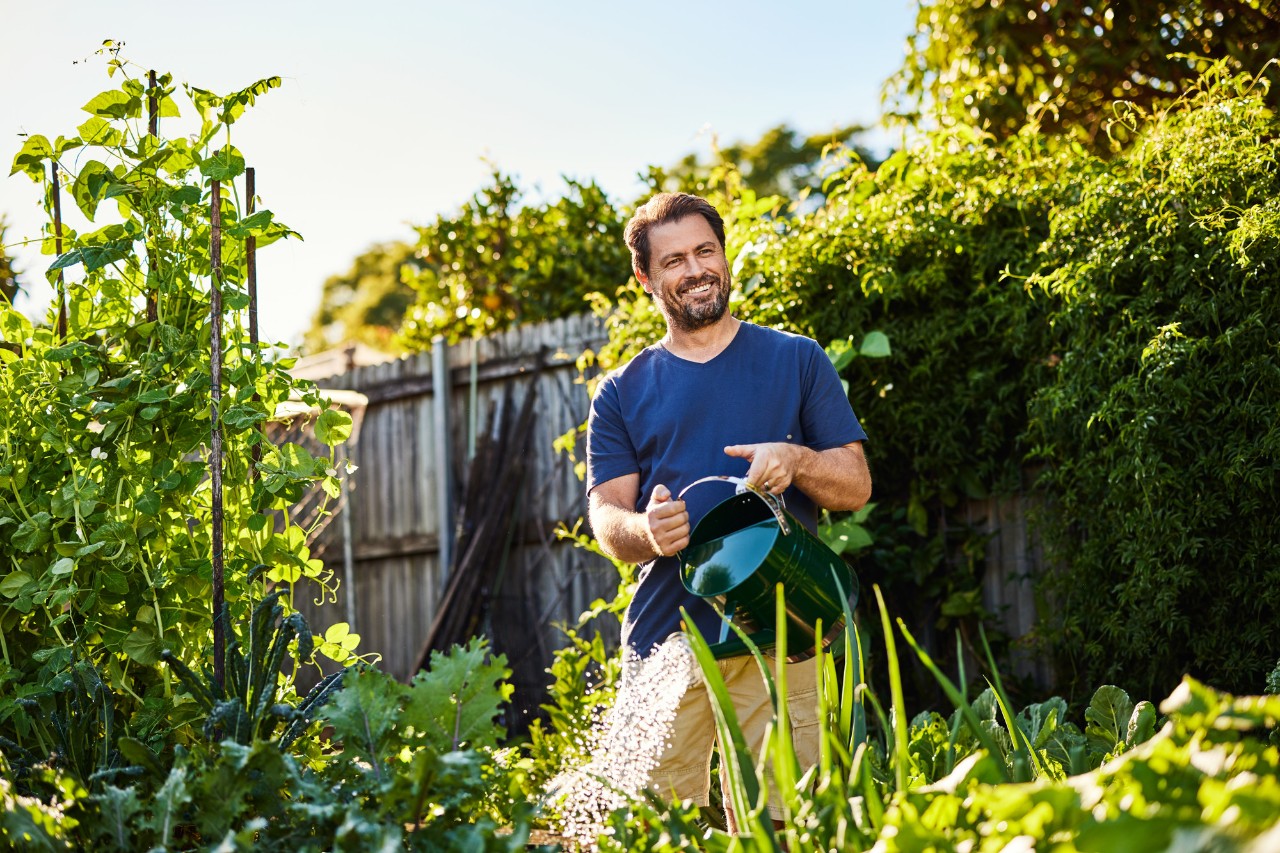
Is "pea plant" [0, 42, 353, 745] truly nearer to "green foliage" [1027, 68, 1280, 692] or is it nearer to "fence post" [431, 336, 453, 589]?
"green foliage" [1027, 68, 1280, 692]

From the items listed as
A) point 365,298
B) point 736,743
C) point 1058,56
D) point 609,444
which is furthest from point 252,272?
point 365,298

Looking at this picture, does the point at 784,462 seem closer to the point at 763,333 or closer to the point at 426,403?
the point at 763,333

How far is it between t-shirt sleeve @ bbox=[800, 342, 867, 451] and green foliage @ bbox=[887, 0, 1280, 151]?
Result: 6.38 feet

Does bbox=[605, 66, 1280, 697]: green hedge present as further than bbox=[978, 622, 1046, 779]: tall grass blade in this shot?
Yes

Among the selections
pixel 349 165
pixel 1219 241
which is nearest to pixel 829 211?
pixel 1219 241

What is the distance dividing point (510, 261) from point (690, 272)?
13.2 ft

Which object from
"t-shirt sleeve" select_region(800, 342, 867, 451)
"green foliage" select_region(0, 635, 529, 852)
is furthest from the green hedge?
"green foliage" select_region(0, 635, 529, 852)

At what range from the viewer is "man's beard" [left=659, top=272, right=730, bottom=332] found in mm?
2199

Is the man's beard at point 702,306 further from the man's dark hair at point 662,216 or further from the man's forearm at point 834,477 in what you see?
the man's forearm at point 834,477

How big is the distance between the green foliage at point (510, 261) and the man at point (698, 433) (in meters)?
3.45

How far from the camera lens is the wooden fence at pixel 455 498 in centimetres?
505

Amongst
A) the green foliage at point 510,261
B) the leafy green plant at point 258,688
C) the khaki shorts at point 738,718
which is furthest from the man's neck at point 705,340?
the green foliage at point 510,261

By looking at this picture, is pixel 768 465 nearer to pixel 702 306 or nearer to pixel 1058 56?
pixel 702 306

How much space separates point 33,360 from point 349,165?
1379mm
